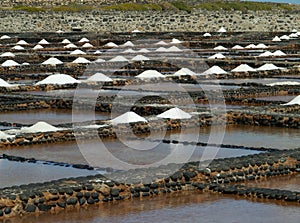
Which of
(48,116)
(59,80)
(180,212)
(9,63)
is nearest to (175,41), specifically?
(9,63)

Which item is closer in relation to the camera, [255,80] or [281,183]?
[281,183]

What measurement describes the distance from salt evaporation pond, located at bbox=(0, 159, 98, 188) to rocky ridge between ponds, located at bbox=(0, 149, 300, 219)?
0.63 meters

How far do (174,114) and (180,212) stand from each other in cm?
526

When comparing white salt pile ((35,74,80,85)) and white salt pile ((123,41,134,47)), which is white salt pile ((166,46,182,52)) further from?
white salt pile ((35,74,80,85))

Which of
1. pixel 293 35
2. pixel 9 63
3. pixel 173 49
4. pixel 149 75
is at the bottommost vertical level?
pixel 149 75

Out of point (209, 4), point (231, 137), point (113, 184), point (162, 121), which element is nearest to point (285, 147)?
point (231, 137)

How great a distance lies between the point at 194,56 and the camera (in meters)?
26.8

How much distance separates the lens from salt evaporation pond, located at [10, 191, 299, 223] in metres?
7.22

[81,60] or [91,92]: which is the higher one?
[81,60]

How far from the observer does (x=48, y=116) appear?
46.0 feet

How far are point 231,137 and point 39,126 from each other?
2340mm

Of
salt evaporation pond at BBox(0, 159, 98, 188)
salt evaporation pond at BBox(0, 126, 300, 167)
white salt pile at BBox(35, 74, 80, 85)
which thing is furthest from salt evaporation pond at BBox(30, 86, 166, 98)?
salt evaporation pond at BBox(0, 159, 98, 188)

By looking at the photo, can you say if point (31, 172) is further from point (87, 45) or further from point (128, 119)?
point (87, 45)

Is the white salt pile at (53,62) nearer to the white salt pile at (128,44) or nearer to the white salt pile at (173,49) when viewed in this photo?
the white salt pile at (173,49)
